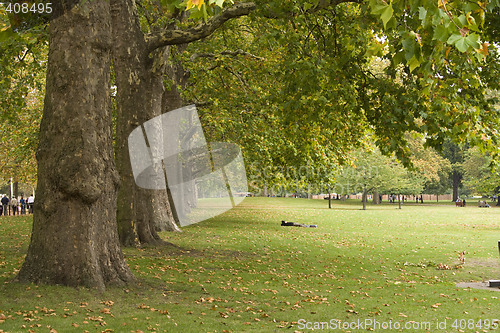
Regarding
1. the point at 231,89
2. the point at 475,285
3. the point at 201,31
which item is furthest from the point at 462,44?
the point at 231,89

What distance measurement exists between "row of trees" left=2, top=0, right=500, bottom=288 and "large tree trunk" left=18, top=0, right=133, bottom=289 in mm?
19

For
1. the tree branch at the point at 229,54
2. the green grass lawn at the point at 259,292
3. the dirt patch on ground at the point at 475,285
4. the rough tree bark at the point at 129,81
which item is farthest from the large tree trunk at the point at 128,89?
the dirt patch on ground at the point at 475,285

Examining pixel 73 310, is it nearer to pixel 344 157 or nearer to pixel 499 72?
pixel 499 72

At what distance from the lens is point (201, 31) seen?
1200 cm

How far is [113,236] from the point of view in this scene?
9102mm

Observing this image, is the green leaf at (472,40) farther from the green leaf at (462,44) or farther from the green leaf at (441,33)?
the green leaf at (441,33)

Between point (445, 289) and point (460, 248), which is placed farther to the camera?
point (460, 248)

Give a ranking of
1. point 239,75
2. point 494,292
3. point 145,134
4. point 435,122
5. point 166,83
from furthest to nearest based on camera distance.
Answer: point 239,75
point 166,83
point 145,134
point 435,122
point 494,292

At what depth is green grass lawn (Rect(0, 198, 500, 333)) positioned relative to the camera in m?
7.23

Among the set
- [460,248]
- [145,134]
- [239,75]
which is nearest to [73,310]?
[145,134]

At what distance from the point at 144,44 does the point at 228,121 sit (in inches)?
248

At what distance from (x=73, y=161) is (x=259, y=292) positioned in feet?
14.5

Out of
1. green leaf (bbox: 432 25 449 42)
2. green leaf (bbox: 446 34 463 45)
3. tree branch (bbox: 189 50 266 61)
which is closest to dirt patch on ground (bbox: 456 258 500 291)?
green leaf (bbox: 432 25 449 42)

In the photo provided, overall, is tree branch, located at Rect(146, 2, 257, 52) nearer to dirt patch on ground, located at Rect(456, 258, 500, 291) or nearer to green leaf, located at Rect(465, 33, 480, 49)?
green leaf, located at Rect(465, 33, 480, 49)
